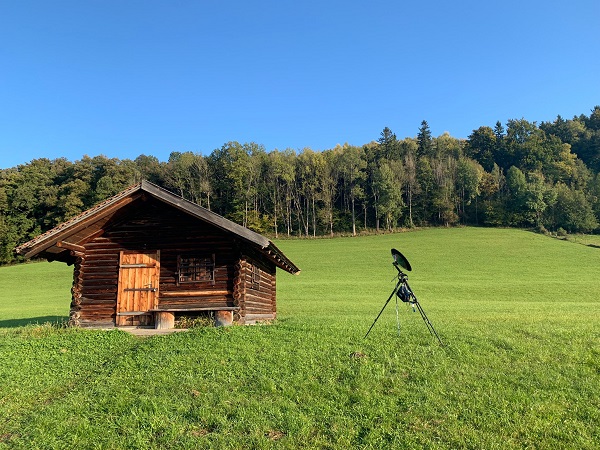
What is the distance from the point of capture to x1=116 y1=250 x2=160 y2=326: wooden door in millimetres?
14367

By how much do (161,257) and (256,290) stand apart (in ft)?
13.7

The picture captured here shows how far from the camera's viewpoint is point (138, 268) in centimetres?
Answer: 1459

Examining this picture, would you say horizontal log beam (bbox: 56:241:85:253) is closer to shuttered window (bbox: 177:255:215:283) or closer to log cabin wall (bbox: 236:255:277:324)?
shuttered window (bbox: 177:255:215:283)

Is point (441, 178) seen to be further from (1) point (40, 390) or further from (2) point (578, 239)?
(1) point (40, 390)

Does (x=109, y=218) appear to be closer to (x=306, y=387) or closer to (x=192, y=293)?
(x=192, y=293)

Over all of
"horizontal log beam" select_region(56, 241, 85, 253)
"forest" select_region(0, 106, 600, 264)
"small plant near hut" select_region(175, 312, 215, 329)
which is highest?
"forest" select_region(0, 106, 600, 264)

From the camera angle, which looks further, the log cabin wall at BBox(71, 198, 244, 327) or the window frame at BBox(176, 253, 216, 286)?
the window frame at BBox(176, 253, 216, 286)

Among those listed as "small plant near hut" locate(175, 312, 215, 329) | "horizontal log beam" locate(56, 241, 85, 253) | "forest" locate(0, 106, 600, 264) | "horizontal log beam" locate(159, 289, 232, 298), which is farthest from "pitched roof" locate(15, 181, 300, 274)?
"forest" locate(0, 106, 600, 264)

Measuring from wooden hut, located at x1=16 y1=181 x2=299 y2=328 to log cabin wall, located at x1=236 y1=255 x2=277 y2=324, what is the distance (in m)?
0.09

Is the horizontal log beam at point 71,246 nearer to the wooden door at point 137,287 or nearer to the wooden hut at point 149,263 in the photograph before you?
the wooden hut at point 149,263

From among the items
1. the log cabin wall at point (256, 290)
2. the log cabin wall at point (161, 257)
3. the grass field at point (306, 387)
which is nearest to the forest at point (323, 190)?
the log cabin wall at point (256, 290)

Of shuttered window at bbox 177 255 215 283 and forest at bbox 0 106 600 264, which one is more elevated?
forest at bbox 0 106 600 264

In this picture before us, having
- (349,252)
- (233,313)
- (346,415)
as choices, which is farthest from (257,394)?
(349,252)

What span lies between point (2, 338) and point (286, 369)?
953 centimetres
